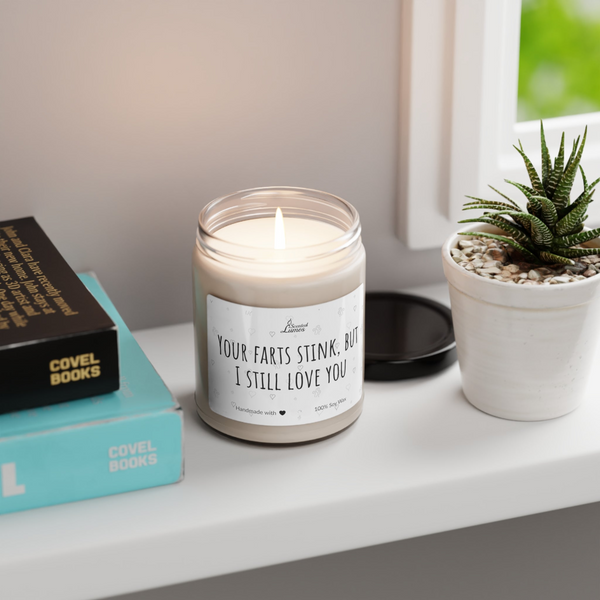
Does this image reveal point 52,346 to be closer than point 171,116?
Yes

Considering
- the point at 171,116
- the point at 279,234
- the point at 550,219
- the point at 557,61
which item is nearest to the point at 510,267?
the point at 550,219

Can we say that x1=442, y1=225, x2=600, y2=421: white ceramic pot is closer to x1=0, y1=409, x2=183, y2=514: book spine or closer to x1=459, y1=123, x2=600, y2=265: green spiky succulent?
x1=459, y1=123, x2=600, y2=265: green spiky succulent

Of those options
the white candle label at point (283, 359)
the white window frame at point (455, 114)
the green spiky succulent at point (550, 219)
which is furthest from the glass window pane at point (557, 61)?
the white candle label at point (283, 359)

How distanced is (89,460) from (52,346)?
0.06m

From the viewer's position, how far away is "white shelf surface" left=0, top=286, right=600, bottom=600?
0.39m

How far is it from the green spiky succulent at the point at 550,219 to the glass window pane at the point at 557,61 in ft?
3.71

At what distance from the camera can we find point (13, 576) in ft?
1.23

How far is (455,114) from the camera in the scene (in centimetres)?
58

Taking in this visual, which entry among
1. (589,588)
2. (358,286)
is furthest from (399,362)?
(589,588)

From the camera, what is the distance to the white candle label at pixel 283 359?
420 millimetres

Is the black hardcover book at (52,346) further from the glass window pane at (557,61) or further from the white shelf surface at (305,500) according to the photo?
the glass window pane at (557,61)

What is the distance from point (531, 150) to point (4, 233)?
1.42 ft

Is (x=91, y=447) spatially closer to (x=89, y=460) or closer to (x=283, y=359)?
(x=89, y=460)

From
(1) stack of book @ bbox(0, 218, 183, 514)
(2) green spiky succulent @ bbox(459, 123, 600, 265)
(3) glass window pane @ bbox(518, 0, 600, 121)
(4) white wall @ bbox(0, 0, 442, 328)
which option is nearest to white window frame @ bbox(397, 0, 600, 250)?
(4) white wall @ bbox(0, 0, 442, 328)
